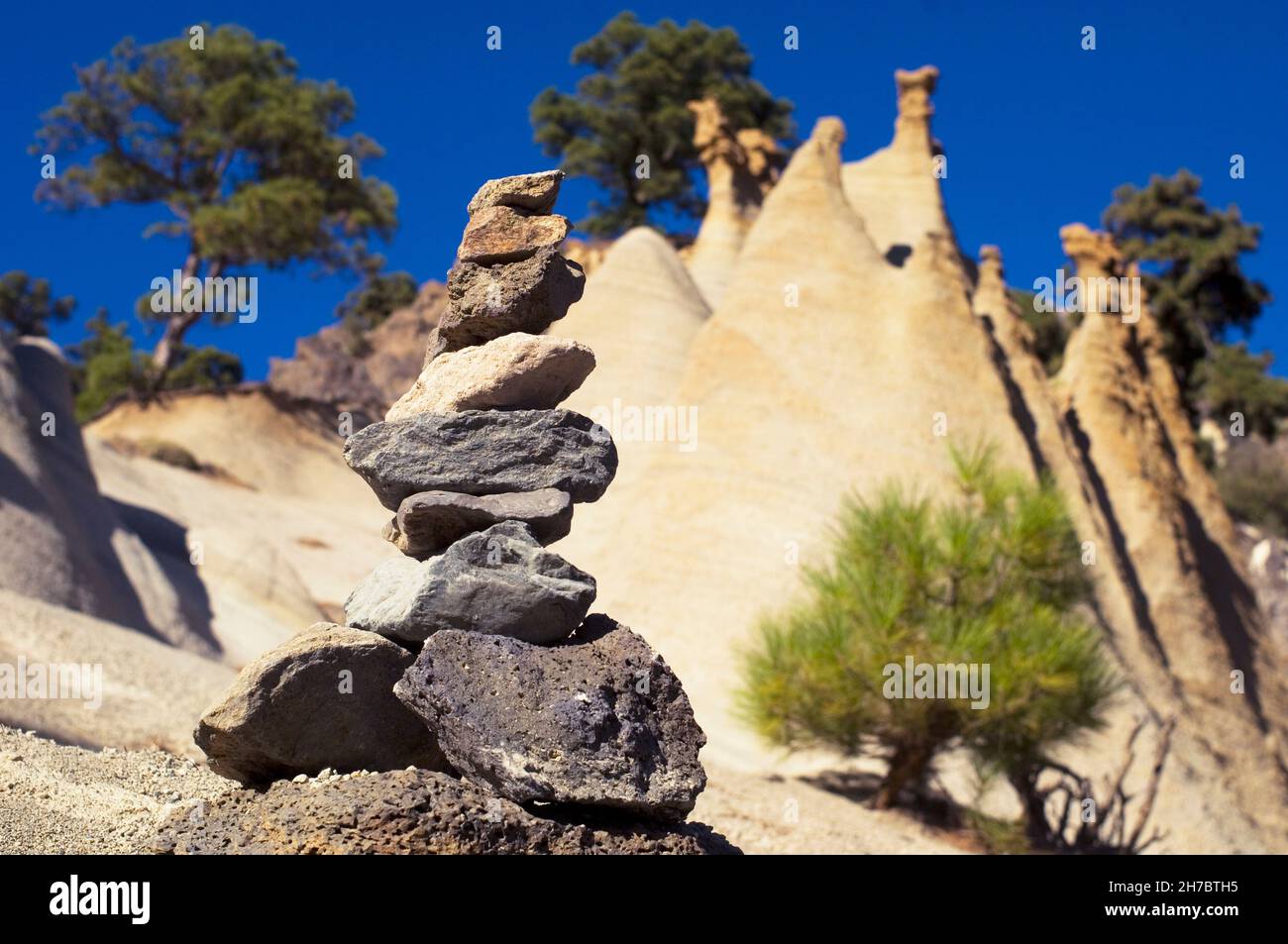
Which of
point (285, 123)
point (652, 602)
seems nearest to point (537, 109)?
point (285, 123)

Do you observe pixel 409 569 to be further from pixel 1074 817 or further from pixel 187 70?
pixel 187 70

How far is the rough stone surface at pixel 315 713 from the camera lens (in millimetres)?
5406

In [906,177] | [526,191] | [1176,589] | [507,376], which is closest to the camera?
[507,376]

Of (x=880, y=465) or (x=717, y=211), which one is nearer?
(x=880, y=465)

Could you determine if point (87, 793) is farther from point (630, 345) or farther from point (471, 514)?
point (630, 345)

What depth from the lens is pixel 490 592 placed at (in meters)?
5.35

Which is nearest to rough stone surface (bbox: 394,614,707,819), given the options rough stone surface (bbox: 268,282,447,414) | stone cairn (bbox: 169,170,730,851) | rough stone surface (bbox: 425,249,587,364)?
stone cairn (bbox: 169,170,730,851)

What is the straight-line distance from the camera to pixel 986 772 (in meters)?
13.7

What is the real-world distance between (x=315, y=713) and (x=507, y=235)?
2.07 metres

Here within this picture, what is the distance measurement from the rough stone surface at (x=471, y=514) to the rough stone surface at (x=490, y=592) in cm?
7

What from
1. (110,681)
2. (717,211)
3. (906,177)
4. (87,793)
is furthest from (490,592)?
(717,211)

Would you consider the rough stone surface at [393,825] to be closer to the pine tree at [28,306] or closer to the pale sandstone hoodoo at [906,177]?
the pale sandstone hoodoo at [906,177]
